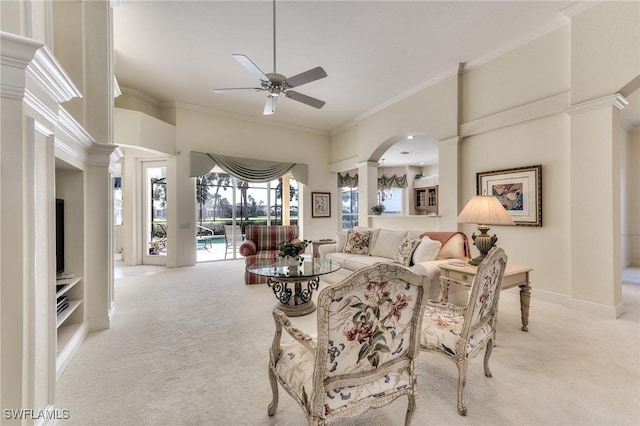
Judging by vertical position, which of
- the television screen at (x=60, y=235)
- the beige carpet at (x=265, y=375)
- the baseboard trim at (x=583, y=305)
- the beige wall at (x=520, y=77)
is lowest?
the beige carpet at (x=265, y=375)

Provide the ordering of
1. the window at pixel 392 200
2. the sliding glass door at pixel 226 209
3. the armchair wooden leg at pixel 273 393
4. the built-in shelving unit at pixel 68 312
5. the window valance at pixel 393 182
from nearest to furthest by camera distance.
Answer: the armchair wooden leg at pixel 273 393
the built-in shelving unit at pixel 68 312
the sliding glass door at pixel 226 209
the window valance at pixel 393 182
the window at pixel 392 200

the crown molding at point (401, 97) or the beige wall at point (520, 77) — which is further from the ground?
the crown molding at point (401, 97)

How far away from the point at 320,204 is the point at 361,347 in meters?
6.53

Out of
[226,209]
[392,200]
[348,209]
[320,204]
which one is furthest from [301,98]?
[392,200]

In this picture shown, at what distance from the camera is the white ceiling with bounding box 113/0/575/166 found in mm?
3064

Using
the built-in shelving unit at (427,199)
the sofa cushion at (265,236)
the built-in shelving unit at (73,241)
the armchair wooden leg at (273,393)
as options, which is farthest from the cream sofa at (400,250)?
the built-in shelving unit at (427,199)

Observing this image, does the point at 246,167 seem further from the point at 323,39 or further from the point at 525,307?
the point at 525,307

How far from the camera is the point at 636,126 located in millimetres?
5449

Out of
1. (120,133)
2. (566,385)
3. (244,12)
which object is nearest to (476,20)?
(244,12)

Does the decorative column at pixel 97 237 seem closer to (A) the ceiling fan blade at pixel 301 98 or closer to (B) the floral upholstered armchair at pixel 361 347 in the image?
(A) the ceiling fan blade at pixel 301 98

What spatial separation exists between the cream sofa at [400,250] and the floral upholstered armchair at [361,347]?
131 centimetres

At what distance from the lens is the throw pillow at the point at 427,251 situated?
133 inches

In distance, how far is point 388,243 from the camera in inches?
168

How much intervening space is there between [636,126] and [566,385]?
6671 millimetres
